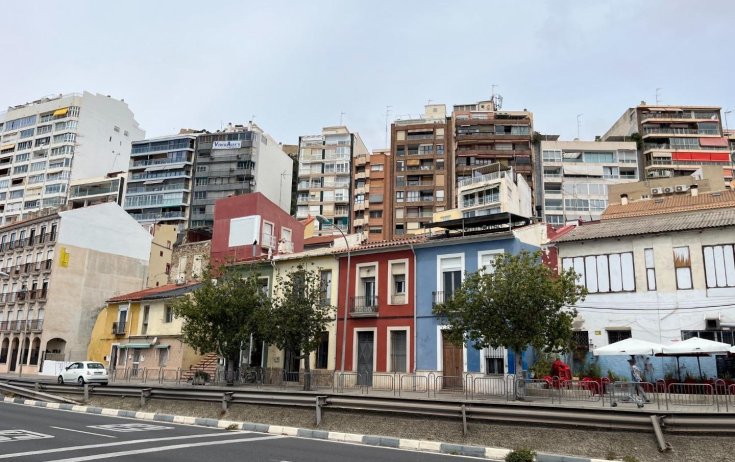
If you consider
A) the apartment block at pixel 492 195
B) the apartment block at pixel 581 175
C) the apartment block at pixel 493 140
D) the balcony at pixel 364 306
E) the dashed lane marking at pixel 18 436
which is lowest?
the dashed lane marking at pixel 18 436

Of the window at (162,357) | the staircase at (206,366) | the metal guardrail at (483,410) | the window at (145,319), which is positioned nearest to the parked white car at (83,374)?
the window at (162,357)

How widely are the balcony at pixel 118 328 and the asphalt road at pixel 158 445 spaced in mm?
28784

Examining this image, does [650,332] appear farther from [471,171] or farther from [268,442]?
[471,171]

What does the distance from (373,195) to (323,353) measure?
5958 centimetres

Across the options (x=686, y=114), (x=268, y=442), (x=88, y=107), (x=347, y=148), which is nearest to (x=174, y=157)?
(x=88, y=107)

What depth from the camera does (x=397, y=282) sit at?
3259 cm

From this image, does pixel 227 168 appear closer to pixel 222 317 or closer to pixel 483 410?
pixel 222 317

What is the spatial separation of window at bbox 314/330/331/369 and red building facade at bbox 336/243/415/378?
0.96 metres

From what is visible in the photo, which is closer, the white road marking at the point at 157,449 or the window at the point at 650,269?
the white road marking at the point at 157,449

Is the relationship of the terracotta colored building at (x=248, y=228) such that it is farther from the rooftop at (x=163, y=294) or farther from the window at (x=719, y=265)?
the window at (x=719, y=265)

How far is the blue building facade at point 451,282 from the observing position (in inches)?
1108

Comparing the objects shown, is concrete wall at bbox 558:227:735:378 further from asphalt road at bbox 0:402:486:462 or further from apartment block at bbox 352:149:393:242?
apartment block at bbox 352:149:393:242

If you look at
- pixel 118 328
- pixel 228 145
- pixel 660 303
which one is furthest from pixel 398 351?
pixel 228 145

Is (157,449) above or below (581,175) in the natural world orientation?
below
